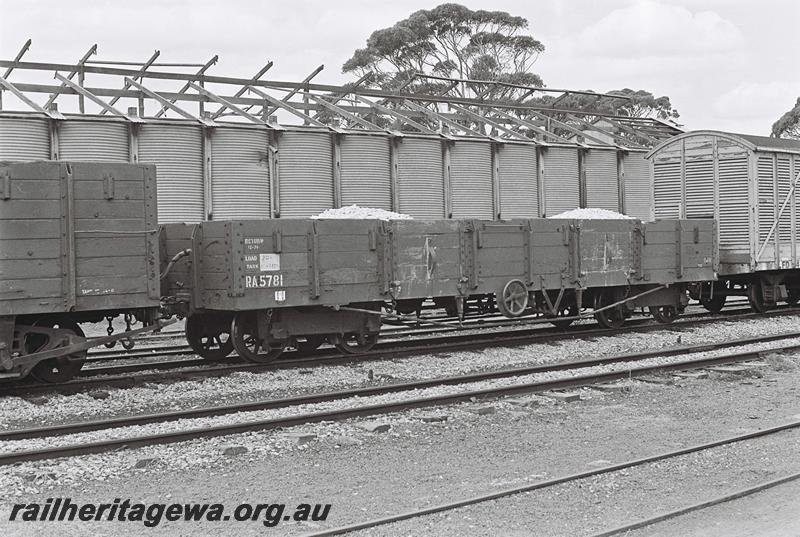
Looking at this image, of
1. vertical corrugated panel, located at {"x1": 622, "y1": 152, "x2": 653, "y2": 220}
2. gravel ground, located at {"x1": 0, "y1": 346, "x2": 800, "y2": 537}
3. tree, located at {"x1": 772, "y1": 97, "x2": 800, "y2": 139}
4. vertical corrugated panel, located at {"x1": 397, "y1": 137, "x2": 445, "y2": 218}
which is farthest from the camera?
tree, located at {"x1": 772, "y1": 97, "x2": 800, "y2": 139}

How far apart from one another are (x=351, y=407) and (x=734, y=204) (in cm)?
1318

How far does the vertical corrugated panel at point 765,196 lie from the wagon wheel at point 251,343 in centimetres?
1157

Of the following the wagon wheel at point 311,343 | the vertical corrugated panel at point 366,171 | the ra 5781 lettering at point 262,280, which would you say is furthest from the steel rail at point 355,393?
the vertical corrugated panel at point 366,171

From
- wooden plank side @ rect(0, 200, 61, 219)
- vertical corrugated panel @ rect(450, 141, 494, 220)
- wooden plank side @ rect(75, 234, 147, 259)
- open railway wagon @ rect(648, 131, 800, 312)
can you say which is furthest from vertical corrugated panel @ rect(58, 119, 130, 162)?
open railway wagon @ rect(648, 131, 800, 312)

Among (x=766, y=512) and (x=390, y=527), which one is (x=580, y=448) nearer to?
(x=766, y=512)

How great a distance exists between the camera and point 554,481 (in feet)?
22.5

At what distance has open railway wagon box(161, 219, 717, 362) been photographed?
41.1ft

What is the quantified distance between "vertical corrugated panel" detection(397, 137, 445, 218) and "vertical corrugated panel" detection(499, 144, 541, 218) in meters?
2.39

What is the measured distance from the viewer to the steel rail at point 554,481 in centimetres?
592

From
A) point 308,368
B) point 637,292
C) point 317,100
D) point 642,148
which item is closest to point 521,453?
point 308,368

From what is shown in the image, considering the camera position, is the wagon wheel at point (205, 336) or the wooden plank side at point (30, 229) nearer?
the wooden plank side at point (30, 229)

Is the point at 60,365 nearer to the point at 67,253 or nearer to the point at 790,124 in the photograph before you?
the point at 67,253

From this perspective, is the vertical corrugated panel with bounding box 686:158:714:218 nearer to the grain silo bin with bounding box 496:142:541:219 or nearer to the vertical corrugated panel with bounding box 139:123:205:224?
the grain silo bin with bounding box 496:142:541:219

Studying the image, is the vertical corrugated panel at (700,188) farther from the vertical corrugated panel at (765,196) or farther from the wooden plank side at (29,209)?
the wooden plank side at (29,209)
